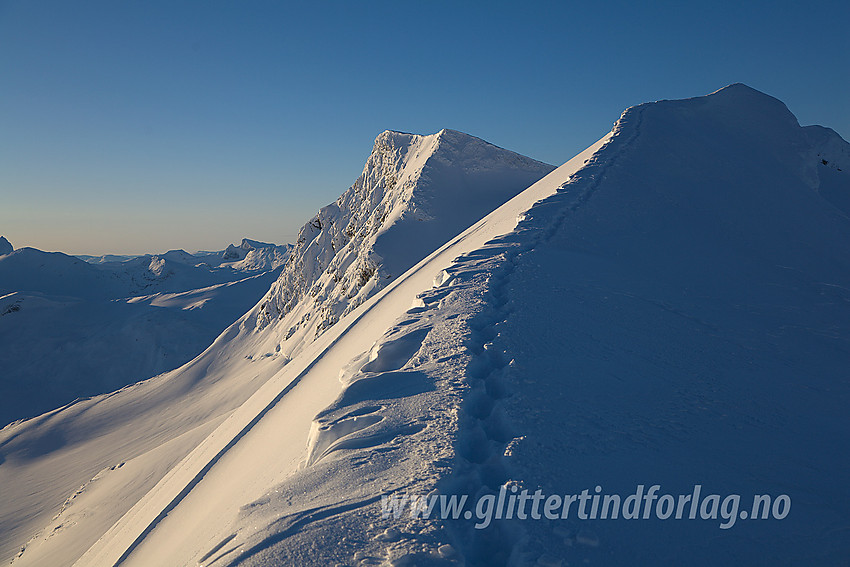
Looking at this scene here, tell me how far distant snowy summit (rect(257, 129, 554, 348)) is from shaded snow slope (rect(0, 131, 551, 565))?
11 centimetres

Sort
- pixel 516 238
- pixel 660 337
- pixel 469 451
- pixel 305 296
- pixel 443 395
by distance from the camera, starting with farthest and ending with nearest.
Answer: pixel 305 296 → pixel 516 238 → pixel 660 337 → pixel 443 395 → pixel 469 451

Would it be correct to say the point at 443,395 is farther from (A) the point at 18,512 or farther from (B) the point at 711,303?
(A) the point at 18,512

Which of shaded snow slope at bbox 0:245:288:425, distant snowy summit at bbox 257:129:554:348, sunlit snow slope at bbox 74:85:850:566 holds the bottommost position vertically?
shaded snow slope at bbox 0:245:288:425

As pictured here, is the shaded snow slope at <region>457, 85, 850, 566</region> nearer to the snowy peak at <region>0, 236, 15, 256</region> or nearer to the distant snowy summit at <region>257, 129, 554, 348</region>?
the distant snowy summit at <region>257, 129, 554, 348</region>

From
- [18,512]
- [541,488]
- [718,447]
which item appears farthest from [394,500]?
[18,512]

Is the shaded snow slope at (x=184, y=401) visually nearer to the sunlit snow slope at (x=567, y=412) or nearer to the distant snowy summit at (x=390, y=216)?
the distant snowy summit at (x=390, y=216)

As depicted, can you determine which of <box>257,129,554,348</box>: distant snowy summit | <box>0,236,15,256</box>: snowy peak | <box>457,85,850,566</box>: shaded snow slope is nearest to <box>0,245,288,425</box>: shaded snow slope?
<box>257,129,554,348</box>: distant snowy summit

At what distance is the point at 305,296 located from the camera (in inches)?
1583

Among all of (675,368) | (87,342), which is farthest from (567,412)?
Answer: (87,342)

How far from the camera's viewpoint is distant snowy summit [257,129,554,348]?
23.0 m

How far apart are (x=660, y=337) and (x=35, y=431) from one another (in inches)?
1564

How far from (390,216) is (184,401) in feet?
66.3

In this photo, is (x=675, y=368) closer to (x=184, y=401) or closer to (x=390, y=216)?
(x=390, y=216)

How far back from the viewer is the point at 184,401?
3052 cm
